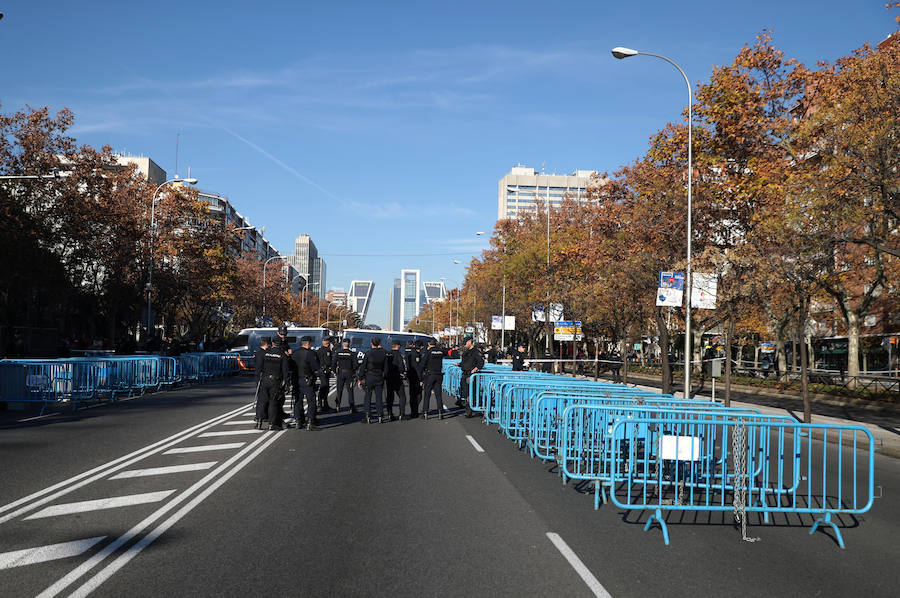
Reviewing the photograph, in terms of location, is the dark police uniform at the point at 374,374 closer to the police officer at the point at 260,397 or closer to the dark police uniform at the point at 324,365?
the dark police uniform at the point at 324,365

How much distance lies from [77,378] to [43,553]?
14.7 meters

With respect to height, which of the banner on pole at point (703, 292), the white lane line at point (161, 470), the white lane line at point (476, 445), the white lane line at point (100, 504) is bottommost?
the white lane line at point (476, 445)

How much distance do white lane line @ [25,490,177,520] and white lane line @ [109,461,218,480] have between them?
4.06 feet

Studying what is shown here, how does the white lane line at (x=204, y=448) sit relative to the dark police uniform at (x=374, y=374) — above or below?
below

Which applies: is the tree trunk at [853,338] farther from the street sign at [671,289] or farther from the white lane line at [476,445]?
the white lane line at [476,445]

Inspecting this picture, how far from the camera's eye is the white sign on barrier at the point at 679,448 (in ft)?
25.9

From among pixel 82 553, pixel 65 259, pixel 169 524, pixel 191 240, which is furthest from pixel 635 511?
pixel 191 240

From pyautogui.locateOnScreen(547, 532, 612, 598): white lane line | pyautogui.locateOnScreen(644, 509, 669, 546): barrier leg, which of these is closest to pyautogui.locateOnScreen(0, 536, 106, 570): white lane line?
pyautogui.locateOnScreen(547, 532, 612, 598): white lane line

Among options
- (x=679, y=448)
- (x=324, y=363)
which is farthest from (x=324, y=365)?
(x=679, y=448)

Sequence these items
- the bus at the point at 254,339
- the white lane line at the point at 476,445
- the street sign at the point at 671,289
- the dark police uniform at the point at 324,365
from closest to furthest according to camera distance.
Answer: the white lane line at the point at 476,445 → the dark police uniform at the point at 324,365 → the street sign at the point at 671,289 → the bus at the point at 254,339

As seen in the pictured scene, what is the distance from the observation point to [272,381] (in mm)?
14820

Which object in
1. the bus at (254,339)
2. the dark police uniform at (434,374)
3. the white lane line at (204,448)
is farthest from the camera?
the bus at (254,339)

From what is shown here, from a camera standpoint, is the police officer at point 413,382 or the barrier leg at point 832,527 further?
the police officer at point 413,382

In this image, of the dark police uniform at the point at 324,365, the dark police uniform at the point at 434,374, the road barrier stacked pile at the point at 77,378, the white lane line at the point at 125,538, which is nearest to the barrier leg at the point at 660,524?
the white lane line at the point at 125,538
